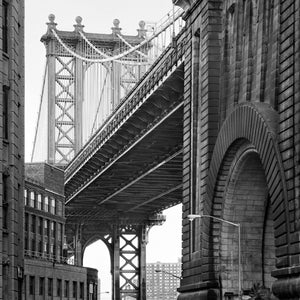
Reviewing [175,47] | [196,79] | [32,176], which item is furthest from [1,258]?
[32,176]

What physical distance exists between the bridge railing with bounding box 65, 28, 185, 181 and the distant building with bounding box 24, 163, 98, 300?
6476 mm

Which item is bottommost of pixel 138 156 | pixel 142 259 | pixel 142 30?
pixel 142 259

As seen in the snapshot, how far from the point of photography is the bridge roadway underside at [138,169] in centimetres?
9306

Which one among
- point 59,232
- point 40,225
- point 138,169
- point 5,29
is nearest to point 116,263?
point 138,169

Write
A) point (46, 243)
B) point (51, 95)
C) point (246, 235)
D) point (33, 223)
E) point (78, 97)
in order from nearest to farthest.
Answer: point (246, 235), point (33, 223), point (46, 243), point (78, 97), point (51, 95)

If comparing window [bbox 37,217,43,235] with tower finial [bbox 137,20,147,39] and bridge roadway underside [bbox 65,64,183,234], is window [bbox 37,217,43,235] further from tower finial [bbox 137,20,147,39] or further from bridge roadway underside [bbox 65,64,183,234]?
tower finial [bbox 137,20,147,39]

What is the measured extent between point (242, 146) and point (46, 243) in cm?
4429

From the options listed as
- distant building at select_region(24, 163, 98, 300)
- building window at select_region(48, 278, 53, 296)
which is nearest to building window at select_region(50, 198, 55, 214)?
distant building at select_region(24, 163, 98, 300)

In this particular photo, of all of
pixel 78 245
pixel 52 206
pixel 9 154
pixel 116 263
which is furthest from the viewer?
pixel 116 263

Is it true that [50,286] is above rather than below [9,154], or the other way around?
below

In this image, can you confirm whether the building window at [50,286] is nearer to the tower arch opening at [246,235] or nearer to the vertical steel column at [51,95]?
the tower arch opening at [246,235]

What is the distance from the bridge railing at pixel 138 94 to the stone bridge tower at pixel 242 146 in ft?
27.1

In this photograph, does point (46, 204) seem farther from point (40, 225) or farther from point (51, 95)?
point (51, 95)

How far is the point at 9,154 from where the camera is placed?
52000mm
